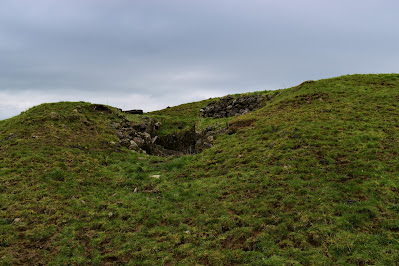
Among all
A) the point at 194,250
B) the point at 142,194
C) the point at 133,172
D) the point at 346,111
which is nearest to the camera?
the point at 194,250

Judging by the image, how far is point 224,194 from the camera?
17.3 meters

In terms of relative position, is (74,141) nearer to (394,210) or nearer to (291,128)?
(291,128)

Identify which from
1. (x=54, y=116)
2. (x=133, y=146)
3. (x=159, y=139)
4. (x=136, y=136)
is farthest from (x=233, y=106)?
(x=54, y=116)

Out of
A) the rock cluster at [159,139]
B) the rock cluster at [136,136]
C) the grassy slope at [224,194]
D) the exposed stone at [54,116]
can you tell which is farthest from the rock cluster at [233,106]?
the exposed stone at [54,116]

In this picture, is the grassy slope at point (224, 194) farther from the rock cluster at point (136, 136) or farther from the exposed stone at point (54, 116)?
the rock cluster at point (136, 136)

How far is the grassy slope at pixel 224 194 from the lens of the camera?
12.0m

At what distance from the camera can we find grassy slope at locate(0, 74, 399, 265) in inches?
472

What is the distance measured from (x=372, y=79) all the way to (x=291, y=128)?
2070 centimetres

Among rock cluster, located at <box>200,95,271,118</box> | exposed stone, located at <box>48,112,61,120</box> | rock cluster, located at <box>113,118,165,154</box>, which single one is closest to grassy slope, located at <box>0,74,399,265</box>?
exposed stone, located at <box>48,112,61,120</box>

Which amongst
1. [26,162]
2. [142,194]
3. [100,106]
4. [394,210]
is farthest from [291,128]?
[100,106]

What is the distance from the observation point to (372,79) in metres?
34.3

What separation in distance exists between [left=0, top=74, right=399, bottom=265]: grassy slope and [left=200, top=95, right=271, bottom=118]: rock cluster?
12.1 metres

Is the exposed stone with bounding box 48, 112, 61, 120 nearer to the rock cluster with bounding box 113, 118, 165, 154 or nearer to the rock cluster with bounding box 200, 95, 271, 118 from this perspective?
the rock cluster with bounding box 113, 118, 165, 154

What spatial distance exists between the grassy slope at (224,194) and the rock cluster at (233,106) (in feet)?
39.6
